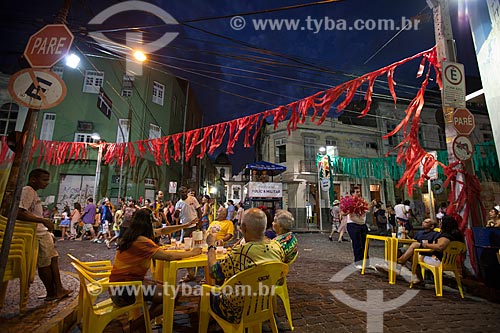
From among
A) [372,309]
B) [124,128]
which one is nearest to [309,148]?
[124,128]

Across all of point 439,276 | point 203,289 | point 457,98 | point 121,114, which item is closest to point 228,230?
point 203,289

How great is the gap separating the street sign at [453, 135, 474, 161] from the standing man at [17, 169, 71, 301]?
7.05 m

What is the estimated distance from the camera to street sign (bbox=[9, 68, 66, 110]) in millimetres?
2521

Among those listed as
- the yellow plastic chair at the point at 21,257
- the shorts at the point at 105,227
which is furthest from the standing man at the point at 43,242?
the shorts at the point at 105,227

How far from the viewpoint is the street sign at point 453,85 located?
4.70 m

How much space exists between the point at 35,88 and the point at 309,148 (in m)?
21.3

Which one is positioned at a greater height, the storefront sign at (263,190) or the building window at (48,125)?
the building window at (48,125)

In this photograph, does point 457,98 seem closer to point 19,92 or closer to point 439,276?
point 439,276

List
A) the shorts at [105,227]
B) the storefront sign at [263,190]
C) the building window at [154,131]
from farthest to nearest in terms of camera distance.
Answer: the building window at [154,131], the storefront sign at [263,190], the shorts at [105,227]

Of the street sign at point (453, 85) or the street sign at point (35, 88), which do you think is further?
the street sign at point (453, 85)

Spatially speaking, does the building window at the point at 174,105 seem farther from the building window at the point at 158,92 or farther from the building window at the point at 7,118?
the building window at the point at 7,118

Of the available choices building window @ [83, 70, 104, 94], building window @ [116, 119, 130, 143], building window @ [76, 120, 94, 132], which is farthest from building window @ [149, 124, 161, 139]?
building window @ [83, 70, 104, 94]

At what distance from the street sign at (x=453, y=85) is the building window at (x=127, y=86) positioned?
19.5 meters

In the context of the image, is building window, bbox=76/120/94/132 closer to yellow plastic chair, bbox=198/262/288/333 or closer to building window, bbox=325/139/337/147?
yellow plastic chair, bbox=198/262/288/333
